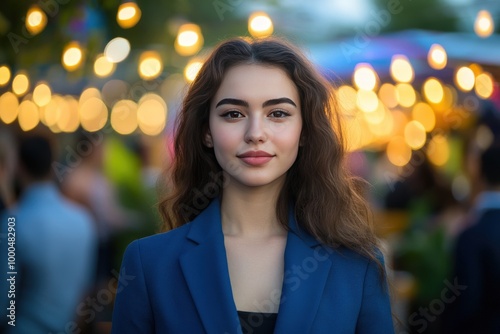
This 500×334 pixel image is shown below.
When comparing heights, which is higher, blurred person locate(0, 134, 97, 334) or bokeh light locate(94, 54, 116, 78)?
bokeh light locate(94, 54, 116, 78)

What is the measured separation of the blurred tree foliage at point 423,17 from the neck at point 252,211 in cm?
754

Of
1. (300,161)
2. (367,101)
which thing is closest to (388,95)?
(367,101)

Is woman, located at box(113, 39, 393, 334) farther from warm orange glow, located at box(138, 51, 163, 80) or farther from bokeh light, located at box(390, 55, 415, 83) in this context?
bokeh light, located at box(390, 55, 415, 83)

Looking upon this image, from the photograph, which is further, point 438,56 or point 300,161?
point 438,56

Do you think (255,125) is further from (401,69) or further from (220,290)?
(401,69)

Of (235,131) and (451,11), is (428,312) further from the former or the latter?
(451,11)

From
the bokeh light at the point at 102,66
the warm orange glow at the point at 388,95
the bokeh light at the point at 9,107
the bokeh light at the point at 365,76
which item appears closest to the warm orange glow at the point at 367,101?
the warm orange glow at the point at 388,95

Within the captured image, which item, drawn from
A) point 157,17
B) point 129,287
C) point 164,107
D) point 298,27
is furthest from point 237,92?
point 164,107

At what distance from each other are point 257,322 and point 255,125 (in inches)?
25.0

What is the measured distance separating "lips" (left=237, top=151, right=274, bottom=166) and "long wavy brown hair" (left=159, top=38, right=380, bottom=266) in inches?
10.0

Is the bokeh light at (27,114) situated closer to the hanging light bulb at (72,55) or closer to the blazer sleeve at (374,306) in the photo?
the hanging light bulb at (72,55)

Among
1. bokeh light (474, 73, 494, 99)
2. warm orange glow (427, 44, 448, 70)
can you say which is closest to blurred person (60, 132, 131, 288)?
warm orange glow (427, 44, 448, 70)

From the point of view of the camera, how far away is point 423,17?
10383 mm

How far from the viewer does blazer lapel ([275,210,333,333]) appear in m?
2.65
